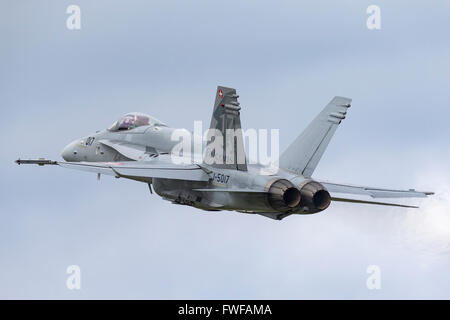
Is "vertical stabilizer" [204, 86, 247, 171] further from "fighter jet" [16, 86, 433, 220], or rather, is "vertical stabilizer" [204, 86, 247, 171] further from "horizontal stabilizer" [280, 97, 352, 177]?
"horizontal stabilizer" [280, 97, 352, 177]

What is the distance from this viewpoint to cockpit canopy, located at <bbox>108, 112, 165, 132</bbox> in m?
44.2

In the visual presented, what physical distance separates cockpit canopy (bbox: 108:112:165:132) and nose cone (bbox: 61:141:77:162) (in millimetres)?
1653

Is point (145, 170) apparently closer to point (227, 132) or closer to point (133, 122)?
point (227, 132)

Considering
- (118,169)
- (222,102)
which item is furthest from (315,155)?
(118,169)

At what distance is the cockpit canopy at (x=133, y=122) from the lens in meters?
44.2

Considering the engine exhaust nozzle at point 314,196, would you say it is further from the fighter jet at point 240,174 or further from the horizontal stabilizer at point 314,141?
the horizontal stabilizer at point 314,141

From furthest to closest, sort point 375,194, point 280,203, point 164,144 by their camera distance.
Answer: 1. point 164,144
2. point 375,194
3. point 280,203

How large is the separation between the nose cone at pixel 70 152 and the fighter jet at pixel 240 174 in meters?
5.08

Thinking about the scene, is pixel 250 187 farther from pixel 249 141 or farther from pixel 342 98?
pixel 342 98

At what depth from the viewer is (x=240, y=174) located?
3741cm

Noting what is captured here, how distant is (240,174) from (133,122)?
8.46m

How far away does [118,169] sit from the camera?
38375mm

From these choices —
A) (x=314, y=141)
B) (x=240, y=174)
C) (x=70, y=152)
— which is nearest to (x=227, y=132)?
(x=240, y=174)

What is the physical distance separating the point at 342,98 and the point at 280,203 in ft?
14.7
